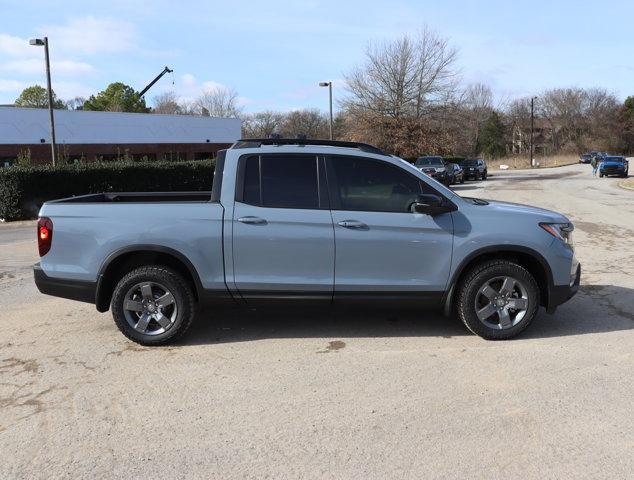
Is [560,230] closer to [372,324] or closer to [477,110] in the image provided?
[372,324]

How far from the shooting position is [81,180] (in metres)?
18.7

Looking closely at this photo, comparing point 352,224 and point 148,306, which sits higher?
point 352,224

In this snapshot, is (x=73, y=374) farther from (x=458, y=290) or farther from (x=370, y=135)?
(x=370, y=135)

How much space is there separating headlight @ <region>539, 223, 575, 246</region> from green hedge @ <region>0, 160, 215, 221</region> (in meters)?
16.5

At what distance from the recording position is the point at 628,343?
16.9 ft

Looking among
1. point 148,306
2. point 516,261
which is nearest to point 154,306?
point 148,306

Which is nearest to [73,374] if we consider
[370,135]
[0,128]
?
[370,135]

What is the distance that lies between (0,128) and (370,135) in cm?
2465

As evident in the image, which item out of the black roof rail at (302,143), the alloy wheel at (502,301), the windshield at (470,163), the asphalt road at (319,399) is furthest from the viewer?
the windshield at (470,163)

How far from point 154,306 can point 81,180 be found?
15.2 meters

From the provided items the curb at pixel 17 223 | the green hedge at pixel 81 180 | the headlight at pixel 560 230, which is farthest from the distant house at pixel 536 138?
the headlight at pixel 560 230

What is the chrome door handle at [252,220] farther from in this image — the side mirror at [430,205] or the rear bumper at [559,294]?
the rear bumper at [559,294]

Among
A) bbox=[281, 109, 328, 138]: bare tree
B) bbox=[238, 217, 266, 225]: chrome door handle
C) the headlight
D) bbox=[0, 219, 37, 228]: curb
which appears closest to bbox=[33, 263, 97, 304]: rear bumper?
bbox=[238, 217, 266, 225]: chrome door handle

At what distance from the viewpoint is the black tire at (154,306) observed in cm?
508
